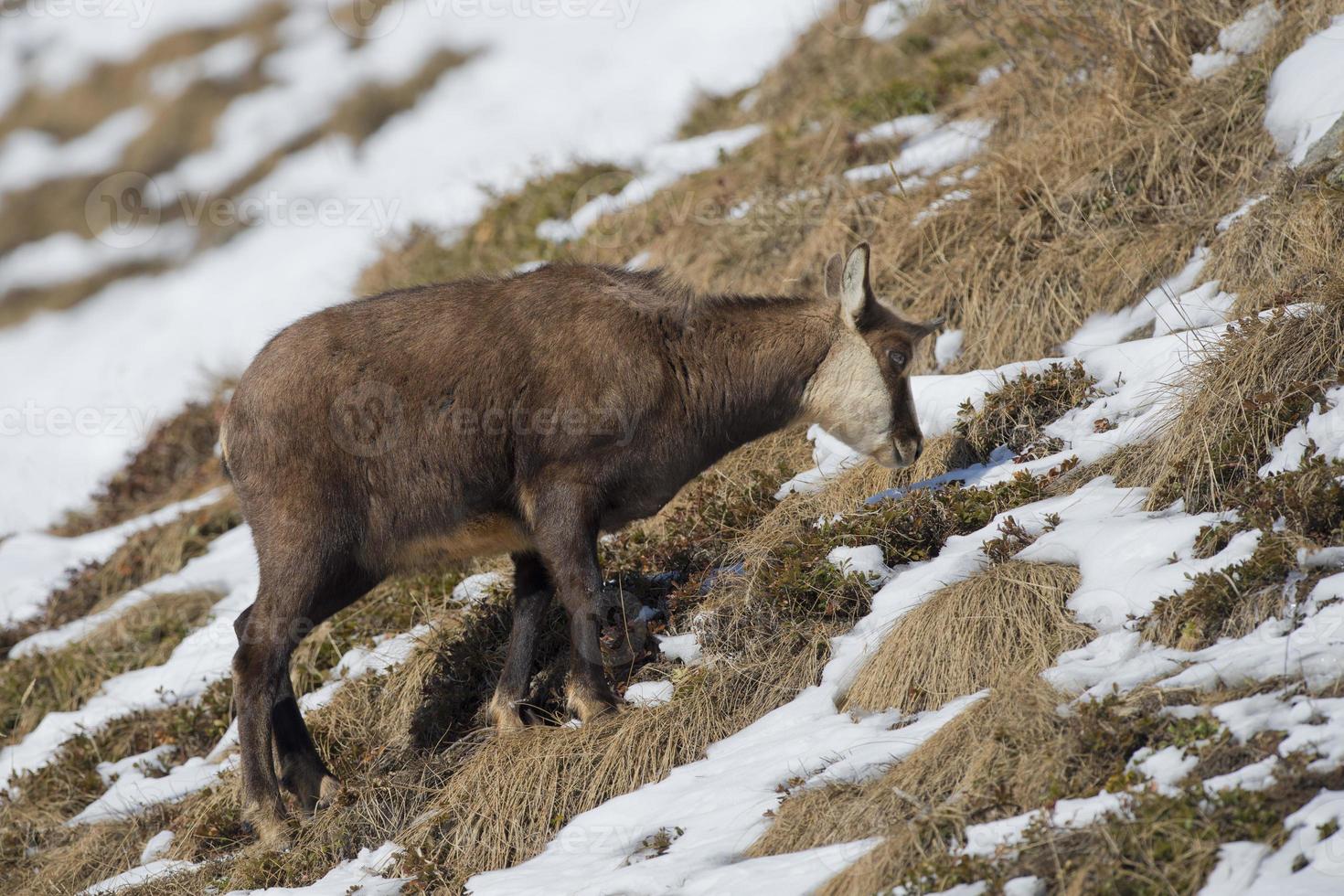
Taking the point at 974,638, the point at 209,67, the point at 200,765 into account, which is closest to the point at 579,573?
the point at 974,638

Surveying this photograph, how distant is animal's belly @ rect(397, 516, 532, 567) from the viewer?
237 inches

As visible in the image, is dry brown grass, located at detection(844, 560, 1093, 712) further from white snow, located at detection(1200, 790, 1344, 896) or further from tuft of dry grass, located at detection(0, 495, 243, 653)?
tuft of dry grass, located at detection(0, 495, 243, 653)

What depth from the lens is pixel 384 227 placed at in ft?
50.9

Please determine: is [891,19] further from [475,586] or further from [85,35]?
[85,35]

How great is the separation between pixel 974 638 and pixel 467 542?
253 centimetres

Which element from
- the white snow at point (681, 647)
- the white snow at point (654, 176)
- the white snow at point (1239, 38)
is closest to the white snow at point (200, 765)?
the white snow at point (681, 647)

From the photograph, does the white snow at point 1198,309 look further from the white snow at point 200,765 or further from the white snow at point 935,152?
the white snow at point 200,765

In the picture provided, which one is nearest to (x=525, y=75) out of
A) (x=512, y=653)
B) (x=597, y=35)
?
(x=597, y=35)

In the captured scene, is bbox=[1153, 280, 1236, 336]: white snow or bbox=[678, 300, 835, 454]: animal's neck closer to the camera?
bbox=[678, 300, 835, 454]: animal's neck

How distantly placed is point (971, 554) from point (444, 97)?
21.2m

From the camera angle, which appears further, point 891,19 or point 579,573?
point 891,19

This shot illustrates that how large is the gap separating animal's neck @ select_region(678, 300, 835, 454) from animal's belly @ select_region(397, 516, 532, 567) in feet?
3.62

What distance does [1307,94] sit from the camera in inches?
286

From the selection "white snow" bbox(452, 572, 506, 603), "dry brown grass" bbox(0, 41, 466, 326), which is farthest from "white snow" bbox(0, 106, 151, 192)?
"white snow" bbox(452, 572, 506, 603)
